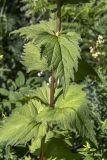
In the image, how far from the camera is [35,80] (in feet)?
13.3

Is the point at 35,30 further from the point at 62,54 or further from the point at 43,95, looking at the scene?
the point at 43,95

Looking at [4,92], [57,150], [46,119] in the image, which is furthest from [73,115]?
[4,92]

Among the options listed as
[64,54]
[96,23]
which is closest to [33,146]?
[64,54]

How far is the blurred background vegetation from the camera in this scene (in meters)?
3.31

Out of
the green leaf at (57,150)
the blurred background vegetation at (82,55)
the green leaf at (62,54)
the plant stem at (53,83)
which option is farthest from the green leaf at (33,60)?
the blurred background vegetation at (82,55)

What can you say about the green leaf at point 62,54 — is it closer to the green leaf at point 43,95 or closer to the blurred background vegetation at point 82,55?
the green leaf at point 43,95

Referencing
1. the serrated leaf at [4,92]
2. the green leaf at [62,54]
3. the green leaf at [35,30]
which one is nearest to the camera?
the green leaf at [62,54]

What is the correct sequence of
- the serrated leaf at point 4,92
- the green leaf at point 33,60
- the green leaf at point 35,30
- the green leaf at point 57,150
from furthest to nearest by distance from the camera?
1. the serrated leaf at point 4,92
2. the green leaf at point 57,150
3. the green leaf at point 33,60
4. the green leaf at point 35,30

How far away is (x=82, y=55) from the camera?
4.61 metres

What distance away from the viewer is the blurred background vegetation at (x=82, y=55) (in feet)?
10.9

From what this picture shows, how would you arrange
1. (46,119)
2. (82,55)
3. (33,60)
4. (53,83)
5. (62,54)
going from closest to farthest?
1. (62,54)
2. (46,119)
3. (53,83)
4. (33,60)
5. (82,55)

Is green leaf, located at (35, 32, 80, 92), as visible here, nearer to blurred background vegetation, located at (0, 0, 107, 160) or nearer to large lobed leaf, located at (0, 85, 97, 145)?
large lobed leaf, located at (0, 85, 97, 145)

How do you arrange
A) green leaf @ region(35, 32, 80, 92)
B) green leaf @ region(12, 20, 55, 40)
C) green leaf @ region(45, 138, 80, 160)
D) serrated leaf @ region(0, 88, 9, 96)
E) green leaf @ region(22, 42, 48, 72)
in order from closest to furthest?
green leaf @ region(35, 32, 80, 92), green leaf @ region(12, 20, 55, 40), green leaf @ region(22, 42, 48, 72), green leaf @ region(45, 138, 80, 160), serrated leaf @ region(0, 88, 9, 96)

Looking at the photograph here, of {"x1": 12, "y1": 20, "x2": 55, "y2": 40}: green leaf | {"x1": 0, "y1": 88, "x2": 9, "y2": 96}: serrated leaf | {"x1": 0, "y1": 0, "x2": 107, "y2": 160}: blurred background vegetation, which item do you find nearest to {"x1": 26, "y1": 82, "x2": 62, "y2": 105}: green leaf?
{"x1": 12, "y1": 20, "x2": 55, "y2": 40}: green leaf
